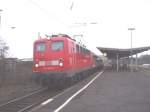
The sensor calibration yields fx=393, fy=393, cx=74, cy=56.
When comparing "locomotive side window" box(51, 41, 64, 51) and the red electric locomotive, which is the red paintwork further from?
"locomotive side window" box(51, 41, 64, 51)

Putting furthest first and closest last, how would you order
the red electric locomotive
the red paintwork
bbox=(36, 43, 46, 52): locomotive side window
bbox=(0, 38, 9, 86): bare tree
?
bbox=(0, 38, 9, 86): bare tree → bbox=(36, 43, 46, 52): locomotive side window → the red paintwork → the red electric locomotive

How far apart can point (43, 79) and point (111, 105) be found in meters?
9.72

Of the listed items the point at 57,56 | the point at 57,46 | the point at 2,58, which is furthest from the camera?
the point at 2,58

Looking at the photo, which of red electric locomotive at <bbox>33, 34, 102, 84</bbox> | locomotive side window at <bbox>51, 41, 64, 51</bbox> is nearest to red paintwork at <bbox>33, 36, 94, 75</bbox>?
red electric locomotive at <bbox>33, 34, 102, 84</bbox>

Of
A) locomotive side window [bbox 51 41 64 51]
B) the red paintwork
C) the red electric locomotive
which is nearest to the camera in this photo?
the red electric locomotive

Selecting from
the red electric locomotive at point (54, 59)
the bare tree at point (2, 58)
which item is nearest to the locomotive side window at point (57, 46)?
the red electric locomotive at point (54, 59)

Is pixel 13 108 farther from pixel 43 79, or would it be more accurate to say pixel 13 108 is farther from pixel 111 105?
pixel 43 79

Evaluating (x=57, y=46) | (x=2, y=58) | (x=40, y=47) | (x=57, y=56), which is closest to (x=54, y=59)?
(x=57, y=56)

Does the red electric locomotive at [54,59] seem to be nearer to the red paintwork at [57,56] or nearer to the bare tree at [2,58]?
the red paintwork at [57,56]

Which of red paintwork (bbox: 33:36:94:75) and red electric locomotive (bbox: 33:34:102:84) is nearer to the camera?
red electric locomotive (bbox: 33:34:102:84)

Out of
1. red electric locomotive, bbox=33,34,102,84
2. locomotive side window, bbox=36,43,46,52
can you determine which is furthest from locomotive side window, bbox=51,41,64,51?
locomotive side window, bbox=36,43,46,52

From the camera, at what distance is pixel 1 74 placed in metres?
34.6

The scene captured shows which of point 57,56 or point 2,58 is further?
point 2,58

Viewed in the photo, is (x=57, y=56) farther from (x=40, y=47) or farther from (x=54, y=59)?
(x=40, y=47)
